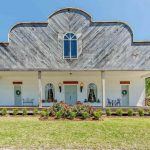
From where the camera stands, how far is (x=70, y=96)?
1126 inches

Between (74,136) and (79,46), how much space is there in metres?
14.1

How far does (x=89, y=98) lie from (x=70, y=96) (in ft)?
5.40

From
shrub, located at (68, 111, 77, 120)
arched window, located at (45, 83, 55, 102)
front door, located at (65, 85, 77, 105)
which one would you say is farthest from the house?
shrub, located at (68, 111, 77, 120)

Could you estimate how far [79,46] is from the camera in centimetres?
2581

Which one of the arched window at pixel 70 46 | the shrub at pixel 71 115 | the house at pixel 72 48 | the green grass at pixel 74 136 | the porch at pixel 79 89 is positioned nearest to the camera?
the green grass at pixel 74 136

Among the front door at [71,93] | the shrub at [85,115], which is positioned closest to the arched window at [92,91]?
the front door at [71,93]

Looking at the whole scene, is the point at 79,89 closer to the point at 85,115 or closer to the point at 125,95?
the point at 125,95

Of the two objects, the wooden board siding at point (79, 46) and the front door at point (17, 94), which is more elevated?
the wooden board siding at point (79, 46)

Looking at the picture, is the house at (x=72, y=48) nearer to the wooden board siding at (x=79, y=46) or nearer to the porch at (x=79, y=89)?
the wooden board siding at (x=79, y=46)

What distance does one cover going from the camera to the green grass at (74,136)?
425 inches

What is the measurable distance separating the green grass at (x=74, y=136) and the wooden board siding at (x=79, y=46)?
406 inches

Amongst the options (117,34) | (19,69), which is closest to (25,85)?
(19,69)

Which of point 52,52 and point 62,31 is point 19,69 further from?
point 62,31

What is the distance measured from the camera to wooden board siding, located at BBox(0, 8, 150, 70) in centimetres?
2533
